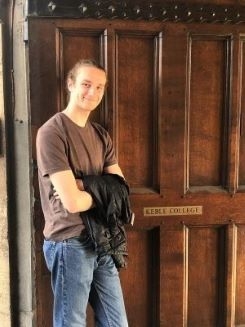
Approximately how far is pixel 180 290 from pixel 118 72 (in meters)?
0.98

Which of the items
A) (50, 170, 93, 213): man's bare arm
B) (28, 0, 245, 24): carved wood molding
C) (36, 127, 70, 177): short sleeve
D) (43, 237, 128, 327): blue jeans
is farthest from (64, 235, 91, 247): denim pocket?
(28, 0, 245, 24): carved wood molding

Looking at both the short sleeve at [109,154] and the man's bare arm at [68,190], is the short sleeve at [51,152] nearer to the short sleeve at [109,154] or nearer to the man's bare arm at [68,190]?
the man's bare arm at [68,190]

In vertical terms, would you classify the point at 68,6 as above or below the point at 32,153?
above

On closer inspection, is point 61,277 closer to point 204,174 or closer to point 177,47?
point 204,174

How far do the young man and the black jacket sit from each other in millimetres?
31

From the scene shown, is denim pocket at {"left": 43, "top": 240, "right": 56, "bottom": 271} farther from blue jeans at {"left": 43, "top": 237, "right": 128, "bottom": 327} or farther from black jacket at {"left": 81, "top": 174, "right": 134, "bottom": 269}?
black jacket at {"left": 81, "top": 174, "right": 134, "bottom": 269}

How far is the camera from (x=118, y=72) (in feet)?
5.91

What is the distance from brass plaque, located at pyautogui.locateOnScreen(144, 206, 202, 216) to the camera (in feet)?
6.13

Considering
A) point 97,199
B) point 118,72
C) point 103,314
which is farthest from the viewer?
point 118,72

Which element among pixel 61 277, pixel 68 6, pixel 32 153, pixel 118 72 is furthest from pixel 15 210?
pixel 68 6

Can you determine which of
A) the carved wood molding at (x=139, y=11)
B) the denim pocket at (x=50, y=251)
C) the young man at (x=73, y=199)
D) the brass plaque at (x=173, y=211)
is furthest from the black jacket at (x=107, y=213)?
the carved wood molding at (x=139, y=11)

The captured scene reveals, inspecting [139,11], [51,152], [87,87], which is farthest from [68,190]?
[139,11]

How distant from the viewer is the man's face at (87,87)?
62.0 inches

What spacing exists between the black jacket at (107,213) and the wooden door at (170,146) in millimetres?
242
